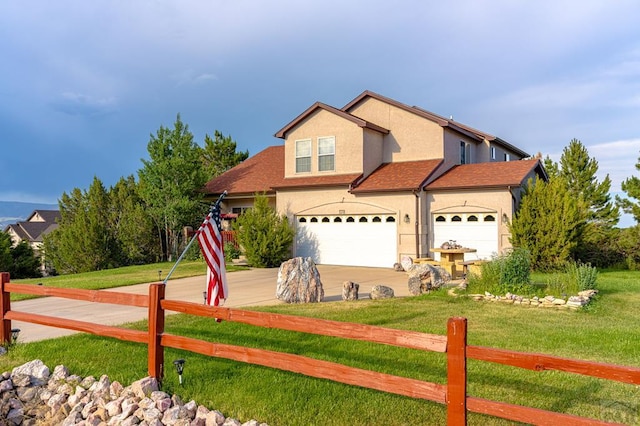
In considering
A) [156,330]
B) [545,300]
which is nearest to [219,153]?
[545,300]

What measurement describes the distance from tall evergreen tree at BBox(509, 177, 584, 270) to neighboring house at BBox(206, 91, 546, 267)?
0.97 meters

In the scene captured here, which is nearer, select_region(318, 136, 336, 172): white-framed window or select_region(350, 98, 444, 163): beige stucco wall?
select_region(350, 98, 444, 163): beige stucco wall

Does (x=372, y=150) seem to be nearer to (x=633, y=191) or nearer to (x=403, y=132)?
(x=403, y=132)

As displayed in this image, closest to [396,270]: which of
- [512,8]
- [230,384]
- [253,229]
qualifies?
[253,229]

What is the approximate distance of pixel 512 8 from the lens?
526 inches

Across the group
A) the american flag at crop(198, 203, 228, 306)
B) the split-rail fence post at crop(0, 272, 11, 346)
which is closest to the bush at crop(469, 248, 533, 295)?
the american flag at crop(198, 203, 228, 306)

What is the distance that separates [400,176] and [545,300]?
9905 mm

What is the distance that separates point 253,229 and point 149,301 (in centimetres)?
1429

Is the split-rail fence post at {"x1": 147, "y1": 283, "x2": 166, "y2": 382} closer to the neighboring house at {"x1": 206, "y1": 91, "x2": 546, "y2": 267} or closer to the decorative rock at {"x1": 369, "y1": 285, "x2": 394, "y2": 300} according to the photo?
the decorative rock at {"x1": 369, "y1": 285, "x2": 394, "y2": 300}

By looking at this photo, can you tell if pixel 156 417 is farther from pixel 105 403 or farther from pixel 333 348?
pixel 333 348

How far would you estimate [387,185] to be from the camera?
19.1m

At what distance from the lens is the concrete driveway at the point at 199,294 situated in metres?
9.22

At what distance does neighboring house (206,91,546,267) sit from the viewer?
18094mm

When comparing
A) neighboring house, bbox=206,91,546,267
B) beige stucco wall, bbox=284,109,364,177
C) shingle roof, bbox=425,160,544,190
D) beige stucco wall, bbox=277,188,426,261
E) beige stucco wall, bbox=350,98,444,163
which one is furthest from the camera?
beige stucco wall, bbox=284,109,364,177
